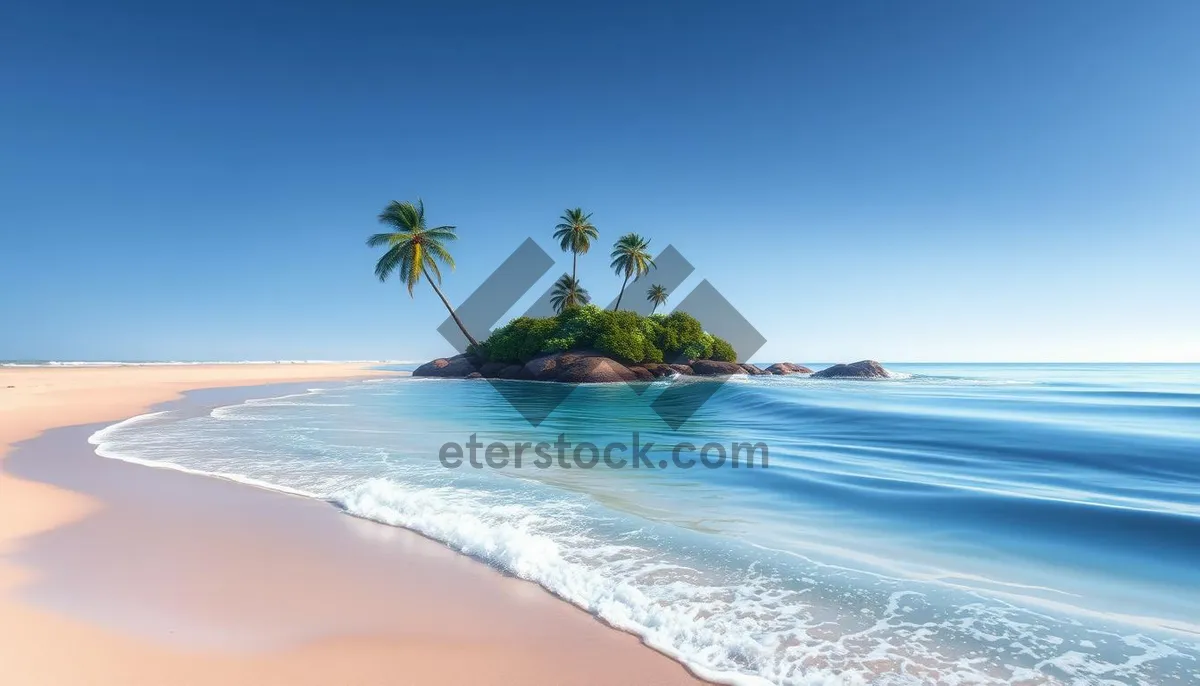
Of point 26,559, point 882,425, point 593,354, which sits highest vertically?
point 593,354

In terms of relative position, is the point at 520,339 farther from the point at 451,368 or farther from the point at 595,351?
the point at 451,368

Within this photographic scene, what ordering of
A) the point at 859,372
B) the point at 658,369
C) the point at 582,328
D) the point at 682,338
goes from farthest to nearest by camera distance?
the point at 682,338 → the point at 658,369 → the point at 859,372 → the point at 582,328

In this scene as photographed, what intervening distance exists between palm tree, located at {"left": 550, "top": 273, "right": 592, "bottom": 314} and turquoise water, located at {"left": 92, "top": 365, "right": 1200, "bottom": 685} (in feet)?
137

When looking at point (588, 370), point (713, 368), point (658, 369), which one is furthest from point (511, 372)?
point (713, 368)

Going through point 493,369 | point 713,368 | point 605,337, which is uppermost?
point 605,337

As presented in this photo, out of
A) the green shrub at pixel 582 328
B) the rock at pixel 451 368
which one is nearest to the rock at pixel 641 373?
the green shrub at pixel 582 328

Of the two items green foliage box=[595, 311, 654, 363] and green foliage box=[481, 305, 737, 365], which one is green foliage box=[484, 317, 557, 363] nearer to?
green foliage box=[481, 305, 737, 365]

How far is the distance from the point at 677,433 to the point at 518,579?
28.9ft

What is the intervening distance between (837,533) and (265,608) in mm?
5125

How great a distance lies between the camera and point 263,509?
570cm

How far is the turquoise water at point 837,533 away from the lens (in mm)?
3068

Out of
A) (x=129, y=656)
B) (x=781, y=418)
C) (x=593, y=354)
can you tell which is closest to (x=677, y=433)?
(x=781, y=418)

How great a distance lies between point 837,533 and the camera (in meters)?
5.18

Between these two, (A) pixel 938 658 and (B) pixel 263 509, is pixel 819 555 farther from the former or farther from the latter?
(B) pixel 263 509
